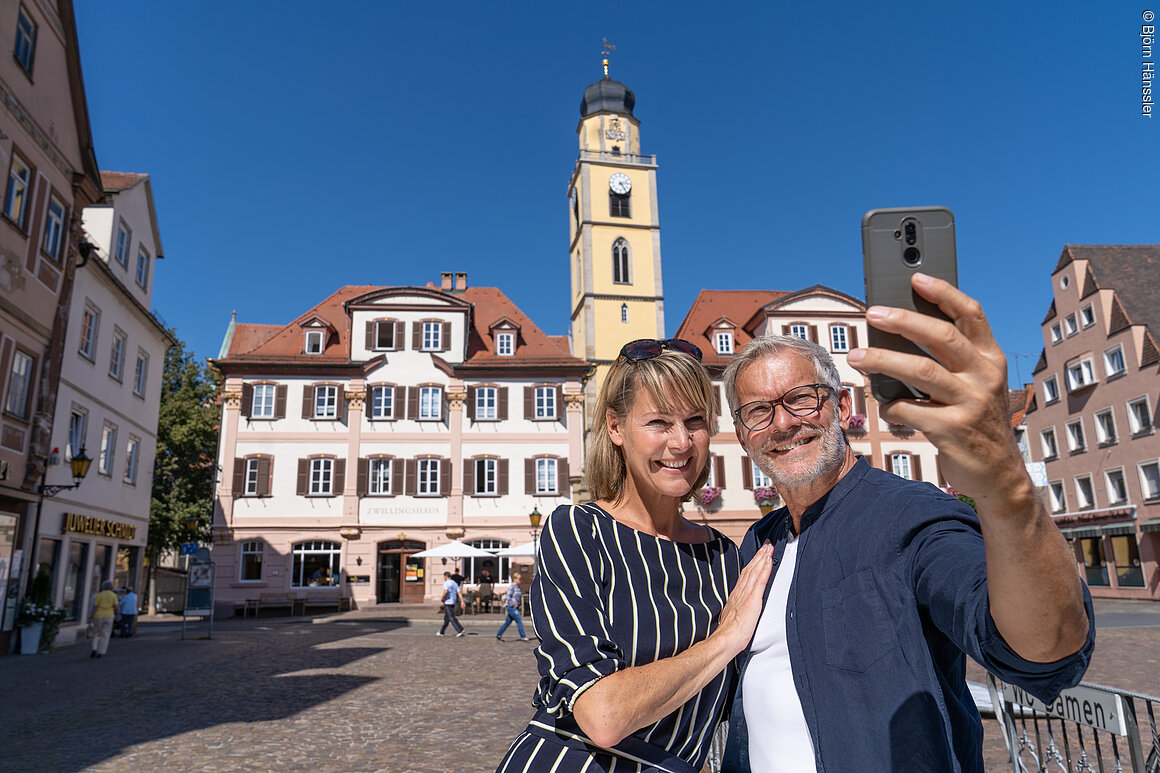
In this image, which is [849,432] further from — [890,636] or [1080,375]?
[890,636]

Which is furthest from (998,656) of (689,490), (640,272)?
(640,272)

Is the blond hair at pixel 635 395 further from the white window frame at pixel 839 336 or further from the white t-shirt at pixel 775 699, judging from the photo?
the white window frame at pixel 839 336

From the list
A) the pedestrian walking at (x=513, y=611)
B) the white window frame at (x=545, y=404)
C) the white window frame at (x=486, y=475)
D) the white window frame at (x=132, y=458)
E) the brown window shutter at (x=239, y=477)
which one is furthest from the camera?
the white window frame at (x=545, y=404)

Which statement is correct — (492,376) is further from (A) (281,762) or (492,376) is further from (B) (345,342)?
(A) (281,762)

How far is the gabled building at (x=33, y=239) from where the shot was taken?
16.3 meters

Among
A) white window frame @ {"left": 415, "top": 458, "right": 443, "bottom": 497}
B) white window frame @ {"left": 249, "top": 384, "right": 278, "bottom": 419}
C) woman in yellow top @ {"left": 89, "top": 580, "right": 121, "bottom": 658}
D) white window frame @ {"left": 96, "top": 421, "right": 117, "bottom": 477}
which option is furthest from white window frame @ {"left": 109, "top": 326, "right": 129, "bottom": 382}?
white window frame @ {"left": 415, "top": 458, "right": 443, "bottom": 497}

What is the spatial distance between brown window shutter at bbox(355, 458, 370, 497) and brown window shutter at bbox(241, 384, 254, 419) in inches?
203

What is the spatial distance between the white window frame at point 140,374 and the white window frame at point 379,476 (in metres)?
10.2

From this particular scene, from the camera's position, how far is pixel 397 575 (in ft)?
109

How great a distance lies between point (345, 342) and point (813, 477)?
36.0 m

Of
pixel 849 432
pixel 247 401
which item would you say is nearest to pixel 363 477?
pixel 247 401

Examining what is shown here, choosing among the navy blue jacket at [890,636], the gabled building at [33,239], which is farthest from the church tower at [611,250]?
the navy blue jacket at [890,636]

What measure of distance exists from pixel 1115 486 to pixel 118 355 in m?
39.8

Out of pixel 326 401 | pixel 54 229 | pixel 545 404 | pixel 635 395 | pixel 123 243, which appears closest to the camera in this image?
pixel 635 395
